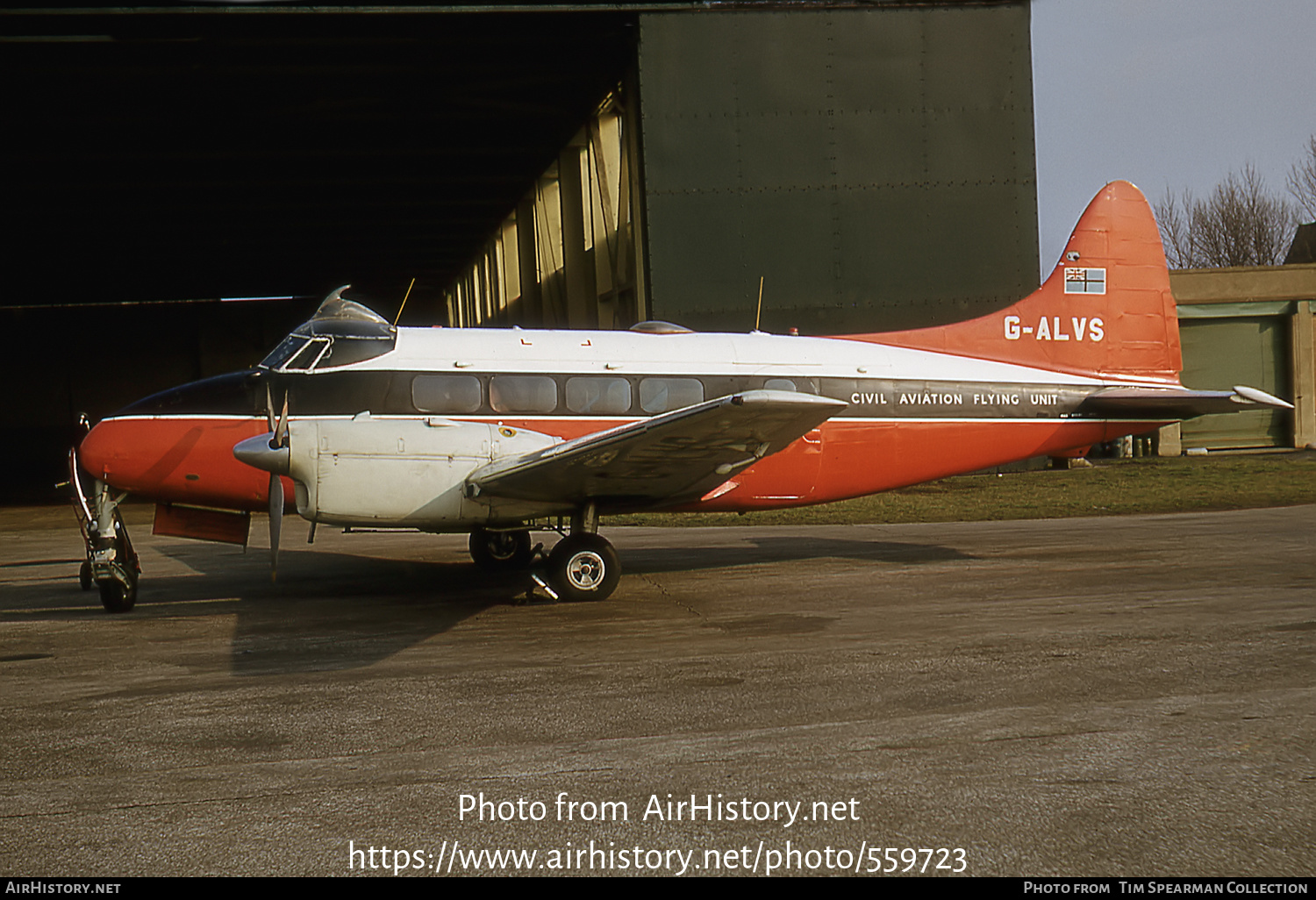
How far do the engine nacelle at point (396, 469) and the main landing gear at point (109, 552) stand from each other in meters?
2.74

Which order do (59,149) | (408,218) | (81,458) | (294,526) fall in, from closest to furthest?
(81,458) → (294,526) → (59,149) → (408,218)

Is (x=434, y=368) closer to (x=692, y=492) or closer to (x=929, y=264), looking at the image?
(x=692, y=492)

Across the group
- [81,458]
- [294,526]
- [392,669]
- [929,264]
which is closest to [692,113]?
[929,264]

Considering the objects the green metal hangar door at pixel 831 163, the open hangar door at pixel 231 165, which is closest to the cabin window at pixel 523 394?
the green metal hangar door at pixel 831 163

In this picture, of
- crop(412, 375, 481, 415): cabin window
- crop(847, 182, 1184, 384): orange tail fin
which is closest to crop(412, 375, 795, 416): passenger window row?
crop(412, 375, 481, 415): cabin window

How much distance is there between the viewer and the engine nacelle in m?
10.6

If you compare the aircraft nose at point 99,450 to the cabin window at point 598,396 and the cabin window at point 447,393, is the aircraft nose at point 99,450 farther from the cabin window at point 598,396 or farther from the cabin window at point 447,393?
the cabin window at point 598,396

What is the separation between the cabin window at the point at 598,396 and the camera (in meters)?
12.5

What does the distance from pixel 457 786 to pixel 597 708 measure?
170 cm

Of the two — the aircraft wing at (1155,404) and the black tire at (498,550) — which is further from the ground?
the aircraft wing at (1155,404)

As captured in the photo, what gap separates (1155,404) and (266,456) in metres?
11.7

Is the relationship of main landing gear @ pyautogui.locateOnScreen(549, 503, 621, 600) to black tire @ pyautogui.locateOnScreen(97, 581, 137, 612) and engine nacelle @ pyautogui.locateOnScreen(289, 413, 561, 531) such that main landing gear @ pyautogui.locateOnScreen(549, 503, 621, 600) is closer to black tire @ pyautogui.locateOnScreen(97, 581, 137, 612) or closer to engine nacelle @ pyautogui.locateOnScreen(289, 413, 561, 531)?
engine nacelle @ pyautogui.locateOnScreen(289, 413, 561, 531)

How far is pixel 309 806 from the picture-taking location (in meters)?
A: 5.50

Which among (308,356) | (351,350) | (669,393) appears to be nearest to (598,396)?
(669,393)
